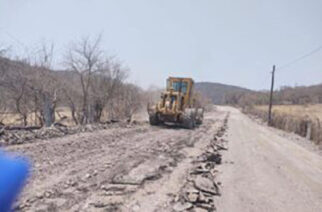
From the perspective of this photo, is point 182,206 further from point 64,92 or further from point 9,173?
point 64,92

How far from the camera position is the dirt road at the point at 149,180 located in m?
6.18

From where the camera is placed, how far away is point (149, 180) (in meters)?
7.97

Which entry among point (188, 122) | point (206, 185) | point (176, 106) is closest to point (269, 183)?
point (206, 185)

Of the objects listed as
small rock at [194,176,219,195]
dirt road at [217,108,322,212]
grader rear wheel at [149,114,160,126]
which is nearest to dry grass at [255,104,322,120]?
grader rear wheel at [149,114,160,126]

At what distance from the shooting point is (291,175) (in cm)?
1041

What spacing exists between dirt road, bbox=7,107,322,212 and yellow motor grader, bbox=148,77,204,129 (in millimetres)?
9159

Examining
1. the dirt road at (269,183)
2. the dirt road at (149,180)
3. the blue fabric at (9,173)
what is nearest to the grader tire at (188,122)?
the dirt road at (269,183)

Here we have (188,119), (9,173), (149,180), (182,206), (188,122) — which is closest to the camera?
(9,173)

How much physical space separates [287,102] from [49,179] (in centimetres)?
11379

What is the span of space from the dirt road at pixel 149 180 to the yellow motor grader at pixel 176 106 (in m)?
9.16

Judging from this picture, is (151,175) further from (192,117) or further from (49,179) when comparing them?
(192,117)

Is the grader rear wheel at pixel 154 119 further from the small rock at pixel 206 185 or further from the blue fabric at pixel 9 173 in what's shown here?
the blue fabric at pixel 9 173

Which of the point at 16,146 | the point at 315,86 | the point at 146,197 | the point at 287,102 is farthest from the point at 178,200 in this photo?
the point at 315,86

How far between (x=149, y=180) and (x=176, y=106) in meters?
14.7
